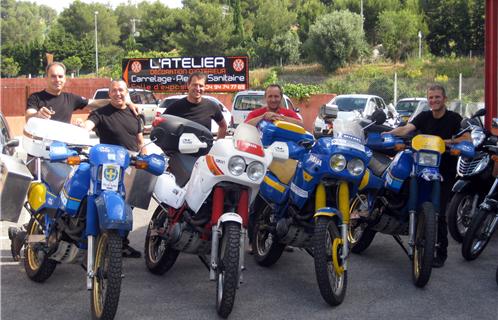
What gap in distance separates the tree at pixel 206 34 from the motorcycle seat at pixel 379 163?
65.9 meters

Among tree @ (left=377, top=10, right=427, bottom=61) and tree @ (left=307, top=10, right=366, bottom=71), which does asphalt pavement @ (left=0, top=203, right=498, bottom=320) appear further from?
tree @ (left=377, top=10, right=427, bottom=61)

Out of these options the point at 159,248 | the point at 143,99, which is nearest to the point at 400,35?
the point at 143,99

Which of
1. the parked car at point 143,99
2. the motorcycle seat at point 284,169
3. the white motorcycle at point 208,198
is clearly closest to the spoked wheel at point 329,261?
the white motorcycle at point 208,198

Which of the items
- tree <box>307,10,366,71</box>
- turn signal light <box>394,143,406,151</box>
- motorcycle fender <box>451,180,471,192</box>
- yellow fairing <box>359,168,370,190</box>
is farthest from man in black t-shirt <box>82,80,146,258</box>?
tree <box>307,10,366,71</box>

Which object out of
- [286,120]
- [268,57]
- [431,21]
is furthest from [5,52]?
[286,120]

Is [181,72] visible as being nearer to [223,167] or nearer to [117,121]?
[117,121]

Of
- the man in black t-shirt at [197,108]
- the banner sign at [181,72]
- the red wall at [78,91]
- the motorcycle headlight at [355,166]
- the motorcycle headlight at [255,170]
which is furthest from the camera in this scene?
the banner sign at [181,72]

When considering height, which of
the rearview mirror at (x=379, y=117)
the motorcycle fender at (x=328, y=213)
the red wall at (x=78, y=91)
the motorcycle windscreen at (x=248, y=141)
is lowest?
the red wall at (x=78, y=91)

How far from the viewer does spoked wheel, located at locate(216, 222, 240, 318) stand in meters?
5.35

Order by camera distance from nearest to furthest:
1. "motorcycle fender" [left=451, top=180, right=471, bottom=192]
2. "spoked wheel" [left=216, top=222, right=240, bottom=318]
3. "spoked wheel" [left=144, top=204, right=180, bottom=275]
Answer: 1. "spoked wheel" [left=216, top=222, right=240, bottom=318]
2. "spoked wheel" [left=144, top=204, right=180, bottom=275]
3. "motorcycle fender" [left=451, top=180, right=471, bottom=192]

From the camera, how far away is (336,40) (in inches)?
2260

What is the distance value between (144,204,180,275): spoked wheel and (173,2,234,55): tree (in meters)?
66.6

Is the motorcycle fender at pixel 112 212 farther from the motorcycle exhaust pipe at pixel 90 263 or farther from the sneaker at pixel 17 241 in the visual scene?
the sneaker at pixel 17 241

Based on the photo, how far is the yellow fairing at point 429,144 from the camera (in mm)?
6402
